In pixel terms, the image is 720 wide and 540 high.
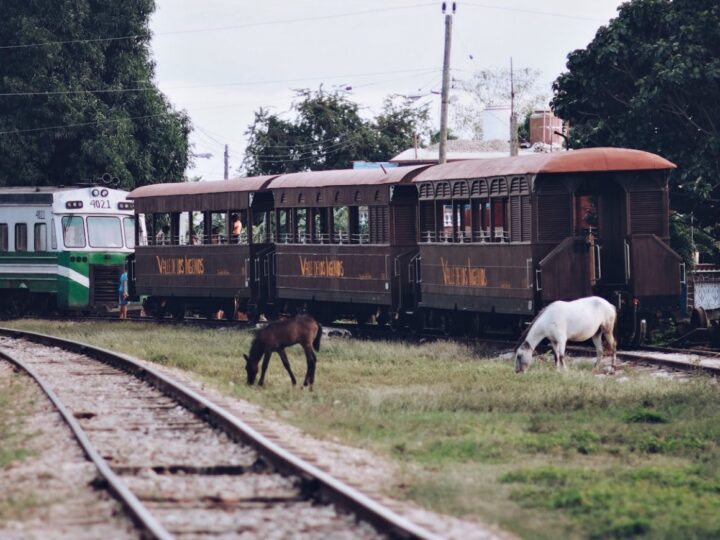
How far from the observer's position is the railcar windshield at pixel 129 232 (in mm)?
38094

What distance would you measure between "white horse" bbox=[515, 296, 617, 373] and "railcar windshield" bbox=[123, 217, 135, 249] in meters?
19.1

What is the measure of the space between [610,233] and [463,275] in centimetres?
299

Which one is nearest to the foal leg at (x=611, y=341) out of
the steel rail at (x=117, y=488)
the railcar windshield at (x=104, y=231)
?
the steel rail at (x=117, y=488)

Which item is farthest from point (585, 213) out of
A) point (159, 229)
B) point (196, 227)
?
point (159, 229)

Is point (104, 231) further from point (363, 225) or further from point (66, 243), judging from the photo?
point (363, 225)

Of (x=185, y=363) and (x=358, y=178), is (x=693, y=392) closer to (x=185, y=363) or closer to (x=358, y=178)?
(x=185, y=363)

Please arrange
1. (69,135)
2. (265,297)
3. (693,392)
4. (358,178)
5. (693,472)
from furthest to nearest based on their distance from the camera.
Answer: (69,135), (265,297), (358,178), (693,392), (693,472)

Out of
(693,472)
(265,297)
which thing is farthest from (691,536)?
(265,297)

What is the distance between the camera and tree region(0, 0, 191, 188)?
5025cm

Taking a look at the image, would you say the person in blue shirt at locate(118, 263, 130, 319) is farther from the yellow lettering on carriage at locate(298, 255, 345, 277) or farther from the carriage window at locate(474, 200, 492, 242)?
the carriage window at locate(474, 200, 492, 242)

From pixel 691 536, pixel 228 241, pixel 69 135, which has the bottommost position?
pixel 691 536

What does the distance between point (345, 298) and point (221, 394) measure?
12.9 m

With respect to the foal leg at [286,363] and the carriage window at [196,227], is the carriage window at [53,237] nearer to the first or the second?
the carriage window at [196,227]

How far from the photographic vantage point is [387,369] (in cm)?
2117
